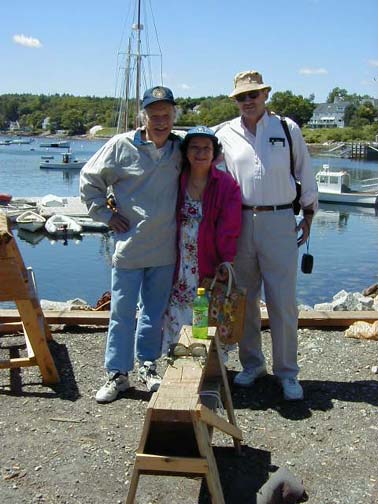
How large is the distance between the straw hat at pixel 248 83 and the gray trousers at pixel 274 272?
810 mm

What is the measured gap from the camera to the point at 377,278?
24.0 m

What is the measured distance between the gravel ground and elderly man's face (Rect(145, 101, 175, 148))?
1.84 meters

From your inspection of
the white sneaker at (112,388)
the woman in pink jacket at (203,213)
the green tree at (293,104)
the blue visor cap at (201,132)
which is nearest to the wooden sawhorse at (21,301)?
the white sneaker at (112,388)

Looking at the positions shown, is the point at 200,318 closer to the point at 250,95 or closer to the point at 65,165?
the point at 250,95

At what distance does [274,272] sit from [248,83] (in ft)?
4.24

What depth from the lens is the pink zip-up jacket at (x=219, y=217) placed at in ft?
15.0

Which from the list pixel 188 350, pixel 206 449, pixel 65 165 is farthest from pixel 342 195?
pixel 206 449

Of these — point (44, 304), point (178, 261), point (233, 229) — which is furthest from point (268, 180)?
point (44, 304)

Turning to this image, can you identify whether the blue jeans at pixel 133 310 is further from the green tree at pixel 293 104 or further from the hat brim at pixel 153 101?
the green tree at pixel 293 104

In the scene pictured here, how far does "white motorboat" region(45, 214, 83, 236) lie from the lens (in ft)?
114

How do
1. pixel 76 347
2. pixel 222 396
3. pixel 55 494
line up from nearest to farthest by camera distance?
pixel 55 494, pixel 222 396, pixel 76 347

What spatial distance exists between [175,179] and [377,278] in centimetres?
2057

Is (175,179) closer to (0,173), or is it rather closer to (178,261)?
(178,261)

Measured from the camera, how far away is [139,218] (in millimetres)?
4652
